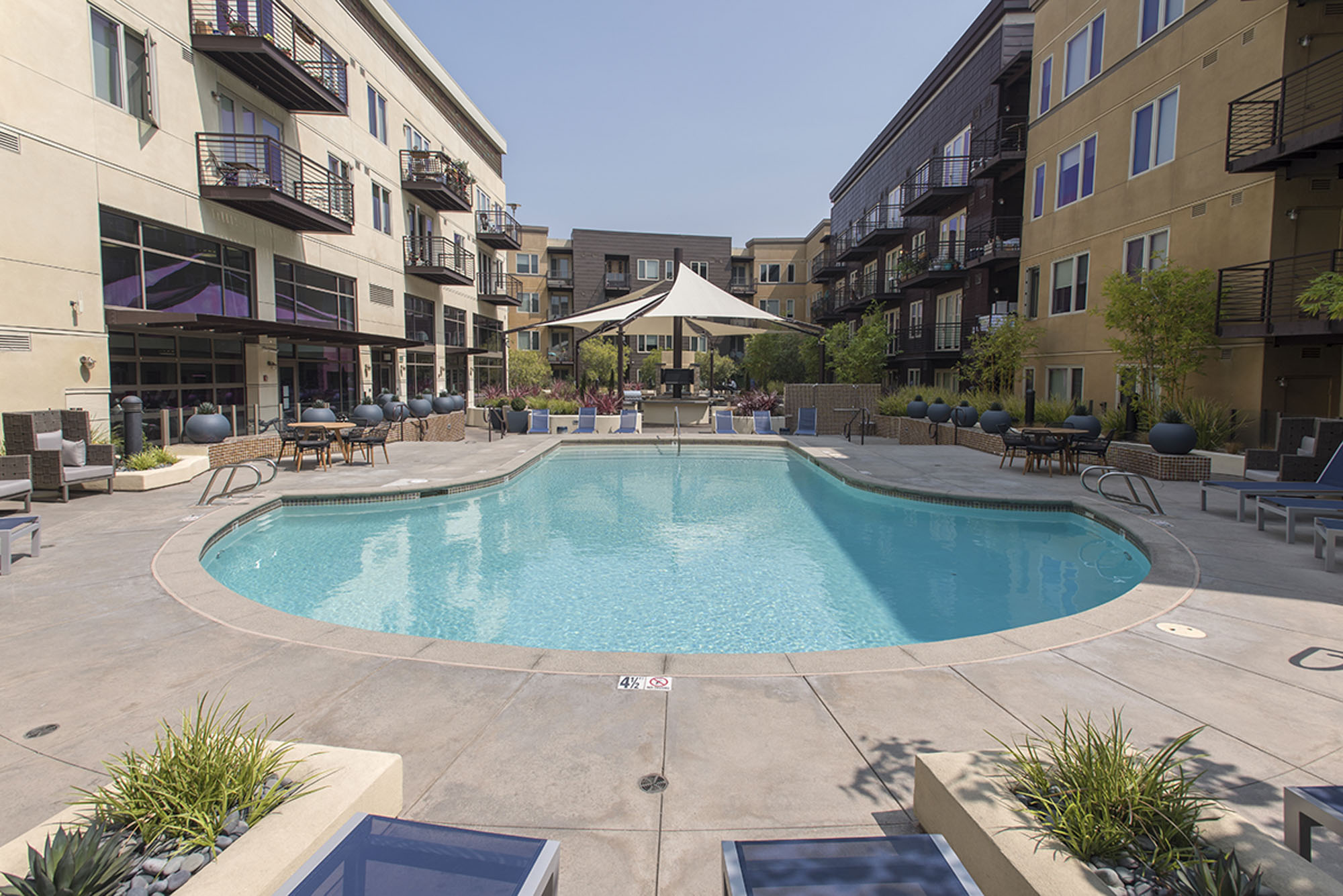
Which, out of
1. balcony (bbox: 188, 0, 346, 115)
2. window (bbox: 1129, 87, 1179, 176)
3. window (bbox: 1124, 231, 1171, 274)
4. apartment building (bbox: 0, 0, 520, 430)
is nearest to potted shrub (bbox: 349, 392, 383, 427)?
apartment building (bbox: 0, 0, 520, 430)

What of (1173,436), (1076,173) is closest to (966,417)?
(1173,436)

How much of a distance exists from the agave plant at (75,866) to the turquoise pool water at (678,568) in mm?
3658

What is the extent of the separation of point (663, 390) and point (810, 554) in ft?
60.7

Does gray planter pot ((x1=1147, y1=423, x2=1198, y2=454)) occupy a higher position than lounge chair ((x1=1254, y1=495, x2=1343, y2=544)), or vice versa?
gray planter pot ((x1=1147, y1=423, x2=1198, y2=454))

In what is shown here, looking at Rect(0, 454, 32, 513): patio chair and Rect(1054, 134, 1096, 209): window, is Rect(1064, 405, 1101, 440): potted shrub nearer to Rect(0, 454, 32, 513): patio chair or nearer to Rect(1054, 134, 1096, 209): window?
Rect(1054, 134, 1096, 209): window

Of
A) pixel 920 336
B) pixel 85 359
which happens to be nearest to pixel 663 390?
pixel 920 336

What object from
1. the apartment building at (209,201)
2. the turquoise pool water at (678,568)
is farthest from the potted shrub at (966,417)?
the apartment building at (209,201)

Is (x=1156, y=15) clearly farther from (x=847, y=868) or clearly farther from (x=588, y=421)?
(x=847, y=868)

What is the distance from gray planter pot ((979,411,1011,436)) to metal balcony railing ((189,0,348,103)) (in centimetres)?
1650

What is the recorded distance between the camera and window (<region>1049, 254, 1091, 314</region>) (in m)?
16.0

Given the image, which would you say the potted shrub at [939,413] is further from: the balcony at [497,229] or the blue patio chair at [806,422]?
the balcony at [497,229]

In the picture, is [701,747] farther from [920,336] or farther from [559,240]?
[559,240]

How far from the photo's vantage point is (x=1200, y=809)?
7.08 feet

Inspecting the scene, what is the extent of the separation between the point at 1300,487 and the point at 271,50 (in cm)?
1787
